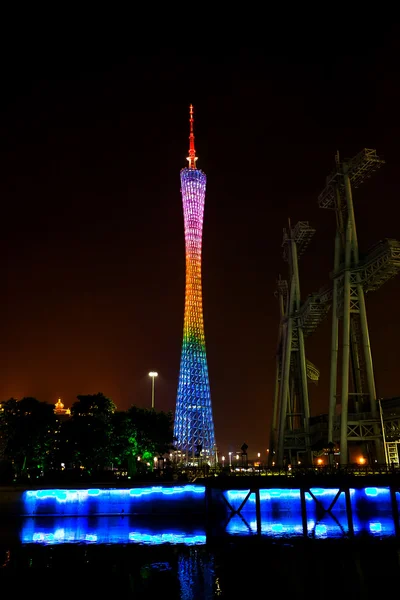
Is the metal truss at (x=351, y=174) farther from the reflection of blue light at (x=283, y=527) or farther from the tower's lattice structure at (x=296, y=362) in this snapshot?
the reflection of blue light at (x=283, y=527)

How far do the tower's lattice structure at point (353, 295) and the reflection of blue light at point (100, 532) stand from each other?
1371cm

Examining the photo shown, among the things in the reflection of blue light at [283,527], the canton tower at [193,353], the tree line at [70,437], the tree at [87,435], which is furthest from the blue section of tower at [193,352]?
the reflection of blue light at [283,527]

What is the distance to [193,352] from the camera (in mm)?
94062

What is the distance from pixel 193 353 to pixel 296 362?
30.9 metres

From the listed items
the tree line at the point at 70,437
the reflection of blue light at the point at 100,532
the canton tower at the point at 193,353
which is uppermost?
the canton tower at the point at 193,353

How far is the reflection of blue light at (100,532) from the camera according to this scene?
38.3 meters

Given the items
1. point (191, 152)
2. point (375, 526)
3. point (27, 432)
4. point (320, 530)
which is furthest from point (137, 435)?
point (191, 152)

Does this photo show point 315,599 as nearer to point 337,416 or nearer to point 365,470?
point 365,470

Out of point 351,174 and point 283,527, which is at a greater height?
point 351,174

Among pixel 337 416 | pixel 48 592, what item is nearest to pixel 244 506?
pixel 337 416

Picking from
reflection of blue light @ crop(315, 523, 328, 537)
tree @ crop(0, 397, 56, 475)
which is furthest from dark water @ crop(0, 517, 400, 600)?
tree @ crop(0, 397, 56, 475)

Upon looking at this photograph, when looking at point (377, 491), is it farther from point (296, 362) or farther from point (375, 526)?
point (296, 362)

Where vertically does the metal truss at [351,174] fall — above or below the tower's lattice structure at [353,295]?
above

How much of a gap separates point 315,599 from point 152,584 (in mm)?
8086
